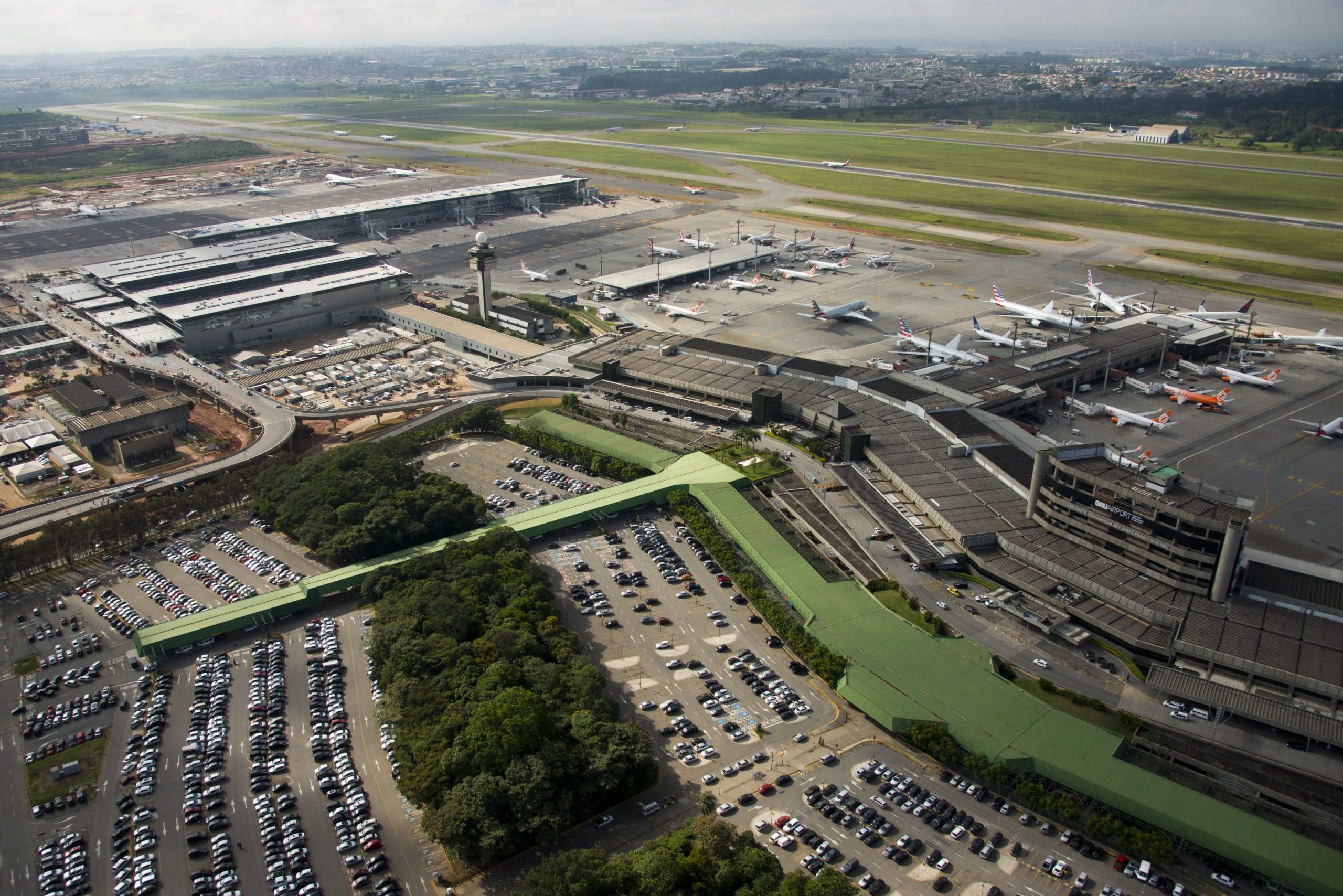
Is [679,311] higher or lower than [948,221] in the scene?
lower

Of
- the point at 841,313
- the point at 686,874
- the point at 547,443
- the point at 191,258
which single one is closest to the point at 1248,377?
the point at 841,313

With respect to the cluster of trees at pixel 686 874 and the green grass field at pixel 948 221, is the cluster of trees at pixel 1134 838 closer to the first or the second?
the cluster of trees at pixel 686 874

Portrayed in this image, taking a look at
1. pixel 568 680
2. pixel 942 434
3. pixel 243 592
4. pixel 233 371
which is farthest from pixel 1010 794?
pixel 233 371

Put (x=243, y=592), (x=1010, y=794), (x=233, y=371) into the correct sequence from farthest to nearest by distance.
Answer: (x=233, y=371) → (x=243, y=592) → (x=1010, y=794)

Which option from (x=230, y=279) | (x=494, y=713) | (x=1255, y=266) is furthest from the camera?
(x=1255, y=266)

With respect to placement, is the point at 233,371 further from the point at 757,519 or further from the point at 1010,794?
the point at 1010,794

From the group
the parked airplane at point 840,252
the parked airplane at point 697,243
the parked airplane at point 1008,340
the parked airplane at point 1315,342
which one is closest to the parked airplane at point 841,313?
the parked airplane at point 1008,340

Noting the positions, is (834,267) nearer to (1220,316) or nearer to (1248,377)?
(1220,316)
